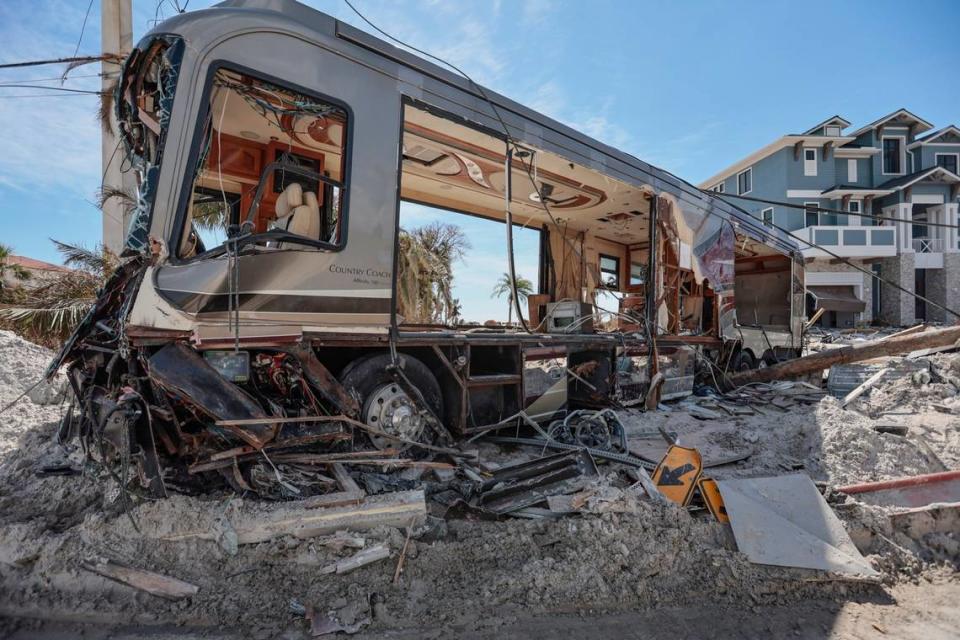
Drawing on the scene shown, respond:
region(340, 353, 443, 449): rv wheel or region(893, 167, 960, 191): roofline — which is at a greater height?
region(893, 167, 960, 191): roofline

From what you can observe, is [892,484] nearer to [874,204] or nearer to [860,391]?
[860,391]

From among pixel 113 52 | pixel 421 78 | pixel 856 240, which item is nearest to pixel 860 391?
pixel 421 78

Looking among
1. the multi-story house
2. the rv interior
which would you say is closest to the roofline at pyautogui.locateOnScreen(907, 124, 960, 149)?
the multi-story house

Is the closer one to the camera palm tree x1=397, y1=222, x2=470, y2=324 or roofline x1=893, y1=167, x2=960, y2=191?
palm tree x1=397, y1=222, x2=470, y2=324

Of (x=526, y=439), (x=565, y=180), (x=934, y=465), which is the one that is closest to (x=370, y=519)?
(x=526, y=439)

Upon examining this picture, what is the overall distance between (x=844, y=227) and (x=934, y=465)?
2741 cm

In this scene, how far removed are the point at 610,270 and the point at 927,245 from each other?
89.9 feet

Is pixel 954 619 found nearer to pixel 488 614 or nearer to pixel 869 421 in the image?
pixel 488 614

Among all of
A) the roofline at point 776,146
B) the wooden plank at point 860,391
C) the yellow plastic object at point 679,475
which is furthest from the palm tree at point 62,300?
the roofline at point 776,146

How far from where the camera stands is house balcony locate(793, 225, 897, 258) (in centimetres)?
2592

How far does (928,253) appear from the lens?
27141 mm

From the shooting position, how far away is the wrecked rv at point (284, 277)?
3131 millimetres

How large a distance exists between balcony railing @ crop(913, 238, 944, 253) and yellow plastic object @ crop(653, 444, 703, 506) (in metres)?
33.1

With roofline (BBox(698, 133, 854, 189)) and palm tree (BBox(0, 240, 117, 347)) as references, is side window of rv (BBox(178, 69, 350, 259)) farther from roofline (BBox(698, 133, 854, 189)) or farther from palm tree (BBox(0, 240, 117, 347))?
roofline (BBox(698, 133, 854, 189))
